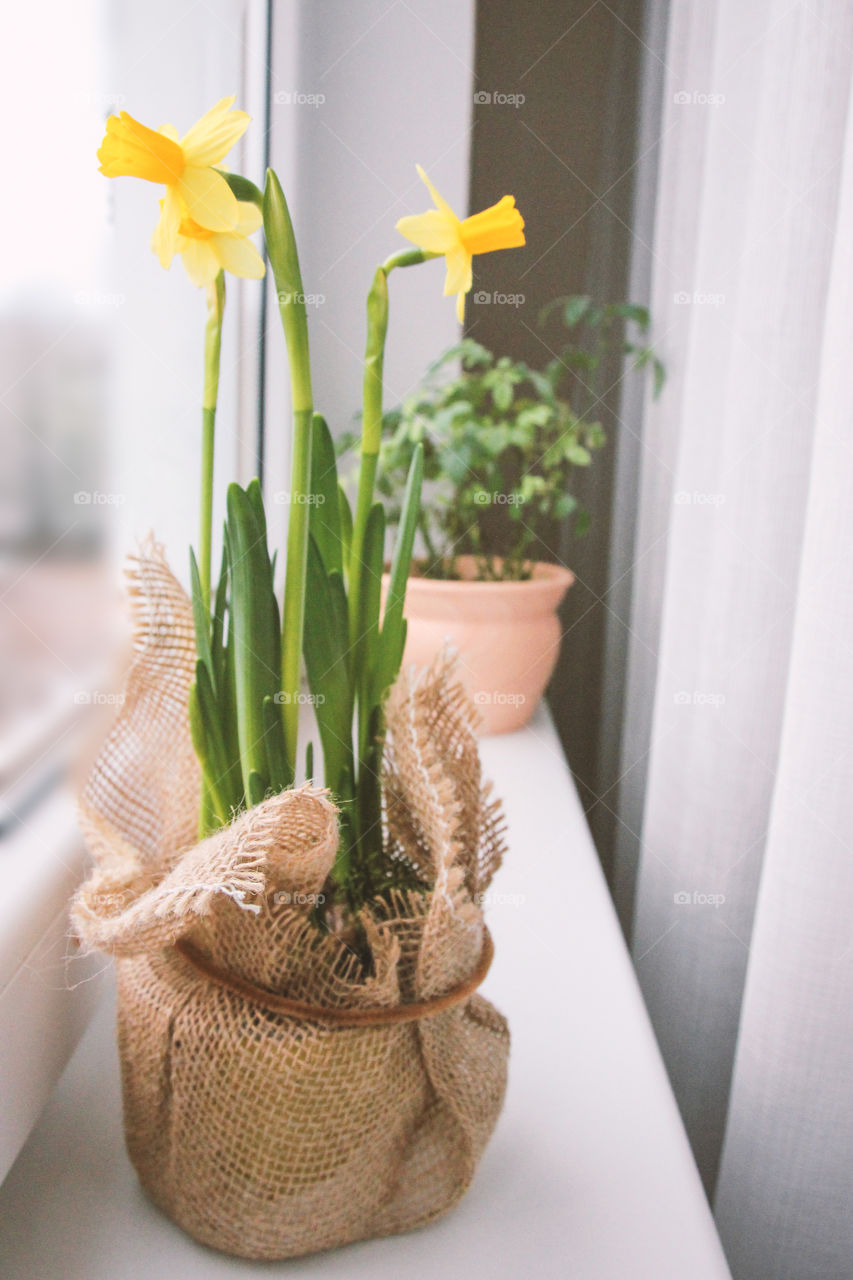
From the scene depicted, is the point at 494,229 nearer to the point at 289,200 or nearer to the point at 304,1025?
the point at 304,1025

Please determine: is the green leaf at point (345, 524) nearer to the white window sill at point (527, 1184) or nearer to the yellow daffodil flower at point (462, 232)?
the yellow daffodil flower at point (462, 232)

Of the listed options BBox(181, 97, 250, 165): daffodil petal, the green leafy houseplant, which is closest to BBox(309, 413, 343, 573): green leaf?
BBox(181, 97, 250, 165): daffodil petal

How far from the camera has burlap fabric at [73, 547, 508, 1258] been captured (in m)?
0.33

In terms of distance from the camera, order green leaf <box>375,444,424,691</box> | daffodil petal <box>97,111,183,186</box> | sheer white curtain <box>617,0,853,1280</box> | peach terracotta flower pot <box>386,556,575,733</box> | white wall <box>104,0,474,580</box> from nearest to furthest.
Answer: daffodil petal <box>97,111,183,186</box>, green leaf <box>375,444,424,691</box>, sheer white curtain <box>617,0,853,1280</box>, white wall <box>104,0,474,580</box>, peach terracotta flower pot <box>386,556,575,733</box>

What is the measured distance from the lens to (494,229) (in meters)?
0.34

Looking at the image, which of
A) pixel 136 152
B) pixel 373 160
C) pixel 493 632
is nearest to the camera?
pixel 136 152

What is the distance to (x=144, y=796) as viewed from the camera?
442 mm

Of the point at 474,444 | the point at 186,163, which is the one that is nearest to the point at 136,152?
the point at 186,163

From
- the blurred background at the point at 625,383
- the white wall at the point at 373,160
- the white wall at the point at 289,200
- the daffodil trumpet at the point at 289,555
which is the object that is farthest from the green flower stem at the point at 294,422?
the white wall at the point at 373,160

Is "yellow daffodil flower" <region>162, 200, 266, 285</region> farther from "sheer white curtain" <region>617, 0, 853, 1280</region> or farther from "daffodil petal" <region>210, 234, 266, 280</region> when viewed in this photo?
"sheer white curtain" <region>617, 0, 853, 1280</region>

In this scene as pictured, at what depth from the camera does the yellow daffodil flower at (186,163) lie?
0.29 metres

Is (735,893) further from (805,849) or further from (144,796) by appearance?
(144,796)

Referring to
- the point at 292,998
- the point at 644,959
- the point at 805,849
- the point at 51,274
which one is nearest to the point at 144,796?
the point at 292,998

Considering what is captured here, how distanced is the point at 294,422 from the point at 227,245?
0.06 m
